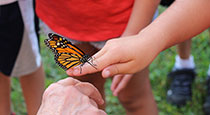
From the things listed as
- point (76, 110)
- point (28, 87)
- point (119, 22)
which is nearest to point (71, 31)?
point (119, 22)

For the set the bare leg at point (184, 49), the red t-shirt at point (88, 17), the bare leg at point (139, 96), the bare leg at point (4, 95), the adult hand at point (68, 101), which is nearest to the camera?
the adult hand at point (68, 101)

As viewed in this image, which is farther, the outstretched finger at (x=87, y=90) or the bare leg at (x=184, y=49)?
the bare leg at (x=184, y=49)

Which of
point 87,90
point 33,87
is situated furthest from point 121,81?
point 33,87

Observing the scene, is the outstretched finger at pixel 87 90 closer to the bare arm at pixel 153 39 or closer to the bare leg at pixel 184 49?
the bare arm at pixel 153 39

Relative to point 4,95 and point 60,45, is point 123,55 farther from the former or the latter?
point 4,95

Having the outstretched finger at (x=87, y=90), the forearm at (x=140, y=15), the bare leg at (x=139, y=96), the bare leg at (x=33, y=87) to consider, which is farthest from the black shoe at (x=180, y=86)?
the outstretched finger at (x=87, y=90)

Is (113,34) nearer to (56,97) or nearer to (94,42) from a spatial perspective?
(94,42)
